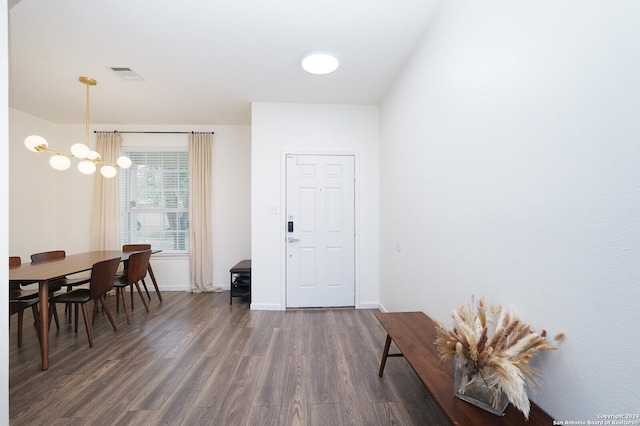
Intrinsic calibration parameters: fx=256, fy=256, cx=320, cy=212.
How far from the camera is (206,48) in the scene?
2.33m

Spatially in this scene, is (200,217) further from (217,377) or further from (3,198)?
(3,198)

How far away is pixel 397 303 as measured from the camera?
2.80 metres

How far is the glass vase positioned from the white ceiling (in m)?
2.27

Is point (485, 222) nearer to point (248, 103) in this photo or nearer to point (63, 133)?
point (248, 103)

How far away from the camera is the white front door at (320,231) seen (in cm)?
347

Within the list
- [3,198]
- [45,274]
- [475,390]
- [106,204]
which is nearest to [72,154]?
[45,274]

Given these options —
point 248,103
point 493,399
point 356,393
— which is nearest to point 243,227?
point 248,103

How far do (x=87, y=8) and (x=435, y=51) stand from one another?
260 centimetres

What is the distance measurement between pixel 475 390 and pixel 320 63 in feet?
8.67

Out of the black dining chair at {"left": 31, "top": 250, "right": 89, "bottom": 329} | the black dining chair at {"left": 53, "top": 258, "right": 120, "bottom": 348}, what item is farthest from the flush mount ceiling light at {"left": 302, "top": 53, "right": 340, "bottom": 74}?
the black dining chair at {"left": 31, "top": 250, "right": 89, "bottom": 329}

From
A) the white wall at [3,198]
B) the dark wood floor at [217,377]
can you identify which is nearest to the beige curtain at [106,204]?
the dark wood floor at [217,377]

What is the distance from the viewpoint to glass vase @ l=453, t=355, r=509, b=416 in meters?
1.06

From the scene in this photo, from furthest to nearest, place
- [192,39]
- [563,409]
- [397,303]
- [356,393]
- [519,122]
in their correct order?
[397,303], [192,39], [356,393], [519,122], [563,409]

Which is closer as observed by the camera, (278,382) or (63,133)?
(278,382)
